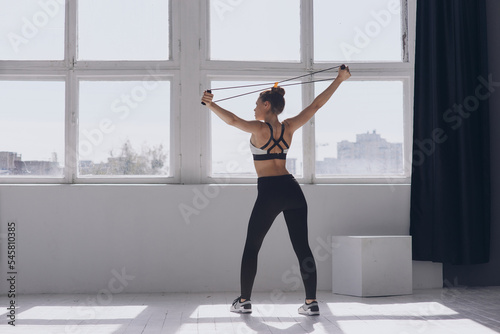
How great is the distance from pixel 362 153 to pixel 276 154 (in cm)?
146

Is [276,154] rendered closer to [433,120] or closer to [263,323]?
[263,323]

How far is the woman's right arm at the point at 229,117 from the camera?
324cm

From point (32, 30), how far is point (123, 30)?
2.27 ft

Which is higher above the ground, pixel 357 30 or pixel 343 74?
pixel 357 30

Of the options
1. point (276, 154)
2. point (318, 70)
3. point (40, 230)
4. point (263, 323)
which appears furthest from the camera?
point (318, 70)

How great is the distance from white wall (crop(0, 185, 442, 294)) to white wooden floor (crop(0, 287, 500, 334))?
0.14 metres

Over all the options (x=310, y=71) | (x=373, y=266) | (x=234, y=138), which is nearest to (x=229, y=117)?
(x=234, y=138)

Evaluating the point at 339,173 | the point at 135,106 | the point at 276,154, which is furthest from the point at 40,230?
the point at 339,173

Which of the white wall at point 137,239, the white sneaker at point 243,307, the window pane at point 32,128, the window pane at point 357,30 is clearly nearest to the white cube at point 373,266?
the white wall at point 137,239

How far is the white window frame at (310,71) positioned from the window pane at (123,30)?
0.34 metres

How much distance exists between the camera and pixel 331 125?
4.57 metres

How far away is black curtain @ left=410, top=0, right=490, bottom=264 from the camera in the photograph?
4.38 metres

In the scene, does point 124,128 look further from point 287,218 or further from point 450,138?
point 450,138

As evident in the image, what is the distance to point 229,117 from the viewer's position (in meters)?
3.27
